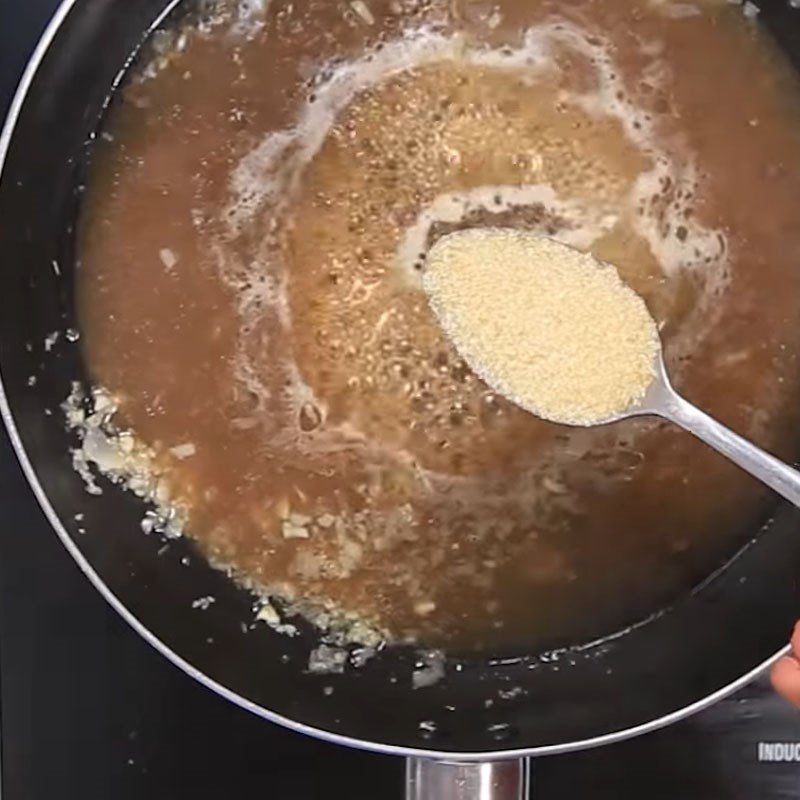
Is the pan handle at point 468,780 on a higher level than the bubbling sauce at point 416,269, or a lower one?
lower

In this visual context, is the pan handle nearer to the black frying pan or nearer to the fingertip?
the black frying pan

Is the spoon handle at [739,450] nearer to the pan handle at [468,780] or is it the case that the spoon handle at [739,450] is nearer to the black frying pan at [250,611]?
the black frying pan at [250,611]

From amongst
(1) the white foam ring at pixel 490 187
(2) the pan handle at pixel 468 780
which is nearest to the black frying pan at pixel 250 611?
(2) the pan handle at pixel 468 780

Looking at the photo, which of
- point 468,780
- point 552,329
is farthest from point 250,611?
point 552,329

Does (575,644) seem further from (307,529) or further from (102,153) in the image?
(102,153)

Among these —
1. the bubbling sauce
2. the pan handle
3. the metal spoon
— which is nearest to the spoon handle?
the metal spoon

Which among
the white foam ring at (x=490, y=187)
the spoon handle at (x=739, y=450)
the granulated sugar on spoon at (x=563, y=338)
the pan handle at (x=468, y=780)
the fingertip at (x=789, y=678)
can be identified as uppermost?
the white foam ring at (x=490, y=187)

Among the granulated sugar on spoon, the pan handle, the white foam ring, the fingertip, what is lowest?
the pan handle
